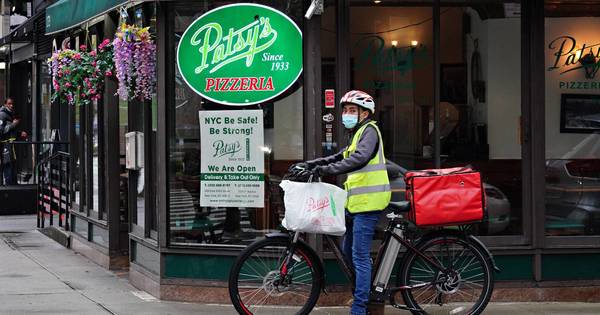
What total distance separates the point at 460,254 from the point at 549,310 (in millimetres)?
1141

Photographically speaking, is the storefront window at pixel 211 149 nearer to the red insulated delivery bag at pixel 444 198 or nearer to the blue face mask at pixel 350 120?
the blue face mask at pixel 350 120

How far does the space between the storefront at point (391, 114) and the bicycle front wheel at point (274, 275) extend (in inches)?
28.7

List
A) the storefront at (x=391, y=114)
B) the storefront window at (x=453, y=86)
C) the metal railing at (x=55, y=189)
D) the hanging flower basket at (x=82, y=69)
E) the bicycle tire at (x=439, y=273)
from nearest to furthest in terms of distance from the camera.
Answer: the bicycle tire at (x=439, y=273) → the storefront at (x=391, y=114) → the storefront window at (x=453, y=86) → the hanging flower basket at (x=82, y=69) → the metal railing at (x=55, y=189)

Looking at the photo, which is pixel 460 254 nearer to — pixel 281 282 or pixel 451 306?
pixel 451 306

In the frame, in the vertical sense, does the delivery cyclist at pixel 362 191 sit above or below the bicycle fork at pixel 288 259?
above

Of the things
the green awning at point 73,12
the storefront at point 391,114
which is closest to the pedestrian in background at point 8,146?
the green awning at point 73,12

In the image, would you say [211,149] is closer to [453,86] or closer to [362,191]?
[362,191]

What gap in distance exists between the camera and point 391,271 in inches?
301

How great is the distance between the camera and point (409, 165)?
8.51m

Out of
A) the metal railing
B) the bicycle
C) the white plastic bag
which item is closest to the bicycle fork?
the bicycle

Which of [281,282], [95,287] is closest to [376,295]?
[281,282]

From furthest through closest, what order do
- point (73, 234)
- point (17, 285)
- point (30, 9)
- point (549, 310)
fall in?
point (30, 9), point (73, 234), point (17, 285), point (549, 310)

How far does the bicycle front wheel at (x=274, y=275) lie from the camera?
7.36 metres

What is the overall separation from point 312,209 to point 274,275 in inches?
25.3
